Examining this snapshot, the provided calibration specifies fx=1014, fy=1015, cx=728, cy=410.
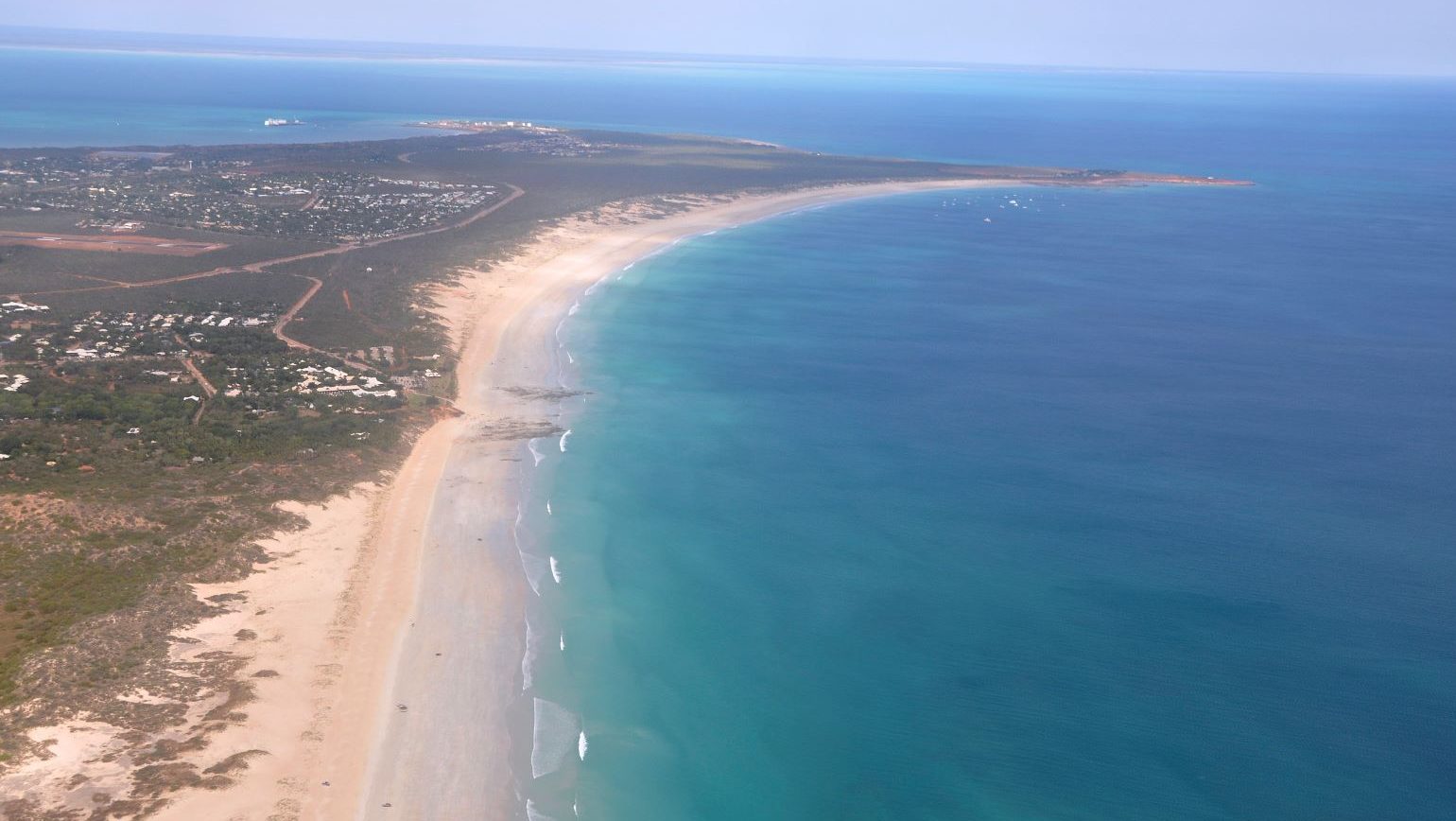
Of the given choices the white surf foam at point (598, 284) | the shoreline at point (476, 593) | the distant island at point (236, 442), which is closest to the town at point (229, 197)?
the distant island at point (236, 442)

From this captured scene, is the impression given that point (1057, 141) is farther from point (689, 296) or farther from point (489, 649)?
point (489, 649)

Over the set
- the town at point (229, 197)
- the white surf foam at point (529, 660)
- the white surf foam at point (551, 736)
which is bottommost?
the white surf foam at point (551, 736)

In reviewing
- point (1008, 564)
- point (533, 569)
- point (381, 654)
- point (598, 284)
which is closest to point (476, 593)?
point (533, 569)

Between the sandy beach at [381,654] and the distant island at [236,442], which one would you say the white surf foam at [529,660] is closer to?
the sandy beach at [381,654]

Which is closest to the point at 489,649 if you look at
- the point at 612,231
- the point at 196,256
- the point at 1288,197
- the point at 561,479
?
the point at 561,479

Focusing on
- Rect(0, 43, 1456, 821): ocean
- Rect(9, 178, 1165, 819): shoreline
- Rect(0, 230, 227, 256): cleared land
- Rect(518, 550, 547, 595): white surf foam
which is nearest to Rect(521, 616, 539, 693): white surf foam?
Rect(9, 178, 1165, 819): shoreline

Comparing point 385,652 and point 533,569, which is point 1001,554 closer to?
point 533,569

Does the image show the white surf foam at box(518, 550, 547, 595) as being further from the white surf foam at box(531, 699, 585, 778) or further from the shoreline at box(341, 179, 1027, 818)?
the white surf foam at box(531, 699, 585, 778)
